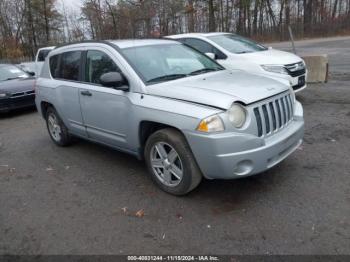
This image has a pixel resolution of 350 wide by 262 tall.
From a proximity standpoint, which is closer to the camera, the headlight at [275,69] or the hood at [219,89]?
the hood at [219,89]

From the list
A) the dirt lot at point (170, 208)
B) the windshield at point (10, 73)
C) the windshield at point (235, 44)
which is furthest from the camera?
the windshield at point (10, 73)

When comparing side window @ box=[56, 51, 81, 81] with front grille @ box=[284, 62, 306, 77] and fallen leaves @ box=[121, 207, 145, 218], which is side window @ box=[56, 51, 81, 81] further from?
front grille @ box=[284, 62, 306, 77]

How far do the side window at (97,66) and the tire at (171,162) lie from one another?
1179mm

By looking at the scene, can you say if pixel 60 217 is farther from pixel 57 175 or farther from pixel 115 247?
pixel 57 175

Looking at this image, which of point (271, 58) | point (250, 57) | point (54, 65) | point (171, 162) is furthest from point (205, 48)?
point (171, 162)

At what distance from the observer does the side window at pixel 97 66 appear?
4455 millimetres

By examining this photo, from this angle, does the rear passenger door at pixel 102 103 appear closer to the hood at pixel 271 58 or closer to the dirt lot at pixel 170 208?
A: the dirt lot at pixel 170 208

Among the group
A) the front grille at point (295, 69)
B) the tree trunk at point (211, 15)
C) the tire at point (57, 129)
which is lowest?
the tire at point (57, 129)

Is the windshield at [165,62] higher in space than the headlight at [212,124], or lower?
higher

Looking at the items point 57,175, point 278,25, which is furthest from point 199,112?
point 278,25

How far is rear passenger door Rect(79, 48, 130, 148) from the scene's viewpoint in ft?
14.0

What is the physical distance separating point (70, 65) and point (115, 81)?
5.51 feet

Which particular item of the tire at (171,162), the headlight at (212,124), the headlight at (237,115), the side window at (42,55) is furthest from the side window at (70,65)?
the side window at (42,55)

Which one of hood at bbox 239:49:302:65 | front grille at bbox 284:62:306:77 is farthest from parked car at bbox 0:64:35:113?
front grille at bbox 284:62:306:77
